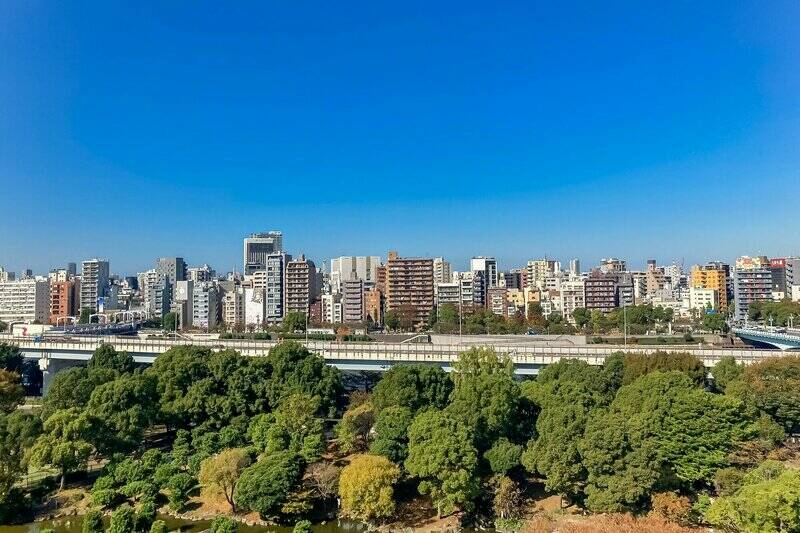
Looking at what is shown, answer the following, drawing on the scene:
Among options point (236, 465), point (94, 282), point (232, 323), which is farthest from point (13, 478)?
point (94, 282)

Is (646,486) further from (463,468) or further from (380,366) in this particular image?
(380,366)

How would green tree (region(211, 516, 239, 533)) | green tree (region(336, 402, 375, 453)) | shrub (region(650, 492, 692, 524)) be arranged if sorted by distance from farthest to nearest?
green tree (region(336, 402, 375, 453)) < green tree (region(211, 516, 239, 533)) < shrub (region(650, 492, 692, 524))

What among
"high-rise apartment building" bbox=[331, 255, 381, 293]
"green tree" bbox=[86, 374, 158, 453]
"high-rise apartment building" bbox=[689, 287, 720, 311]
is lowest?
"green tree" bbox=[86, 374, 158, 453]

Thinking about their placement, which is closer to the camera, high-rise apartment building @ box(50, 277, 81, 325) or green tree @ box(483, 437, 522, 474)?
green tree @ box(483, 437, 522, 474)

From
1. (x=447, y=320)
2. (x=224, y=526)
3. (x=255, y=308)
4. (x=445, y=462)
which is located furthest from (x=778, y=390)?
(x=255, y=308)

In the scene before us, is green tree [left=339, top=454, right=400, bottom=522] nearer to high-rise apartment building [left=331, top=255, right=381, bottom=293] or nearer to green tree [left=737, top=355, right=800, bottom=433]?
green tree [left=737, top=355, right=800, bottom=433]

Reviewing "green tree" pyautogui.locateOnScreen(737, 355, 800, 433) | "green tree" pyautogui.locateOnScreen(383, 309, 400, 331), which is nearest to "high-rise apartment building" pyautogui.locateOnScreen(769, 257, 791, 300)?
"green tree" pyautogui.locateOnScreen(383, 309, 400, 331)

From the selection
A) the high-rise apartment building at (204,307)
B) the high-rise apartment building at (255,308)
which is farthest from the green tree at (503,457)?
the high-rise apartment building at (204,307)
